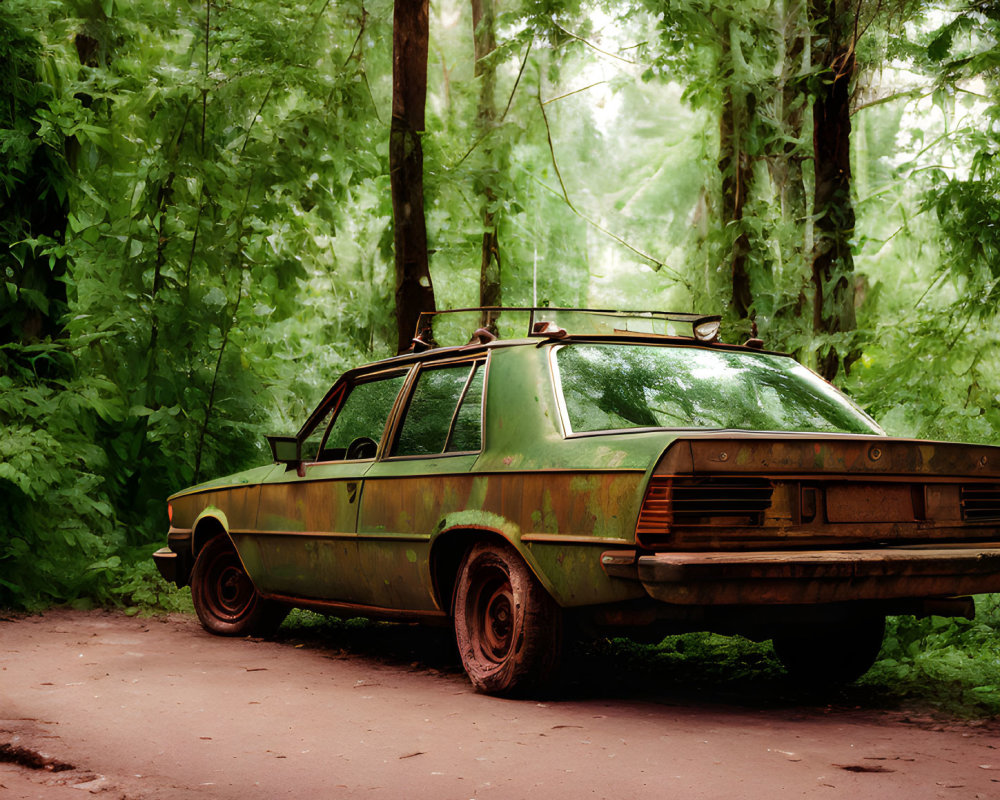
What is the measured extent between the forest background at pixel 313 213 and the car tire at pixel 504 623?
2.30m

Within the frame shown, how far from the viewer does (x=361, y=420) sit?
7.17 meters

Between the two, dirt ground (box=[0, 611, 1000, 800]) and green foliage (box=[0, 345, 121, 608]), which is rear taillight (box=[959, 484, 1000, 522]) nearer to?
dirt ground (box=[0, 611, 1000, 800])

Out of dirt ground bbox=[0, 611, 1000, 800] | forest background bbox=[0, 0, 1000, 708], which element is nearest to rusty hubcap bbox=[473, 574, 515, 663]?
dirt ground bbox=[0, 611, 1000, 800]

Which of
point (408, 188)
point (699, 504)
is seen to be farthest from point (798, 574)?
point (408, 188)

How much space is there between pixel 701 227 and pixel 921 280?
12.0 feet

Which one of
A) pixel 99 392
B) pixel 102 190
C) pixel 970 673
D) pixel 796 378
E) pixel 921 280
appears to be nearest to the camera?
pixel 970 673

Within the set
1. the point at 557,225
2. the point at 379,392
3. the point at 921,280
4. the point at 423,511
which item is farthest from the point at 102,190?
the point at 921,280

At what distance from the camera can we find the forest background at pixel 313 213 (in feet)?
29.9

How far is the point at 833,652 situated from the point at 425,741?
2.42 meters

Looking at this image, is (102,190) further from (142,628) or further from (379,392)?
(379,392)

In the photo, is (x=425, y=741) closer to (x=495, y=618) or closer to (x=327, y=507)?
(x=495, y=618)

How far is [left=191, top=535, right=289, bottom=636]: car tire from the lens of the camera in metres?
7.84

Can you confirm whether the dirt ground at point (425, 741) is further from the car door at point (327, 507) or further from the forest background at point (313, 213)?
the forest background at point (313, 213)

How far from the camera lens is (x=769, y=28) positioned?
1162 centimetres
